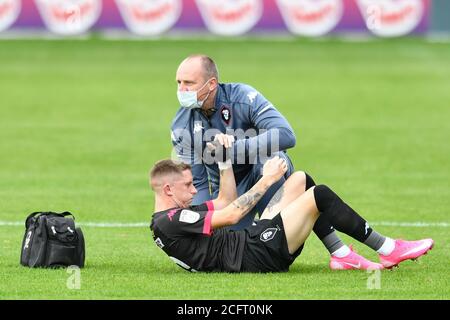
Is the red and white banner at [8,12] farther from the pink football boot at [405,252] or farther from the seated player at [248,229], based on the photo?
the pink football boot at [405,252]

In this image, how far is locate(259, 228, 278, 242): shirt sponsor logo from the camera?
35.0 ft

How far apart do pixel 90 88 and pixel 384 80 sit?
7656 millimetres

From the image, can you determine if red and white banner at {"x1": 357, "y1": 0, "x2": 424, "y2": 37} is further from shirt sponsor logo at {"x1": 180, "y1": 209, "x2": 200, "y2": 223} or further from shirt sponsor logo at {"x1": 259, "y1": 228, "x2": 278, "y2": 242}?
shirt sponsor logo at {"x1": 180, "y1": 209, "x2": 200, "y2": 223}

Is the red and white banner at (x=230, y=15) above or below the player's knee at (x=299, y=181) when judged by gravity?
below

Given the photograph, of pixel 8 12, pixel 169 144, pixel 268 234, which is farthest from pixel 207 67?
pixel 8 12

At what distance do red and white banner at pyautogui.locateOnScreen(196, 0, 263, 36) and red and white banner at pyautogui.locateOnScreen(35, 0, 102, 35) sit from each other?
3.50 meters

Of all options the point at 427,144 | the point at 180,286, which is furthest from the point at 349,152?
the point at 180,286

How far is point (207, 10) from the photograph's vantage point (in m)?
40.2

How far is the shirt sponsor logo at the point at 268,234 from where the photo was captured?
1067cm

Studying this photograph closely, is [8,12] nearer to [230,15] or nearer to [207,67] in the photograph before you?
[230,15]

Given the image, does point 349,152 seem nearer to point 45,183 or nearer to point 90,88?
point 45,183

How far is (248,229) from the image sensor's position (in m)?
10.9

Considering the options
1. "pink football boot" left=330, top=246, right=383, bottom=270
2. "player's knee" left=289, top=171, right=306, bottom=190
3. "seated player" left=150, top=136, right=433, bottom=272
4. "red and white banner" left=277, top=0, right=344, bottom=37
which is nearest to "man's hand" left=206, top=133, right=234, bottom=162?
"seated player" left=150, top=136, right=433, bottom=272

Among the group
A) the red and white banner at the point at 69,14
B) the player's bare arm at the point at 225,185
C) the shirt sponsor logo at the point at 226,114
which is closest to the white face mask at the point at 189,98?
the shirt sponsor logo at the point at 226,114
